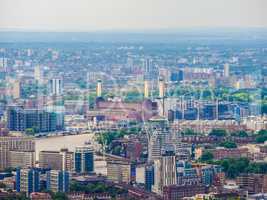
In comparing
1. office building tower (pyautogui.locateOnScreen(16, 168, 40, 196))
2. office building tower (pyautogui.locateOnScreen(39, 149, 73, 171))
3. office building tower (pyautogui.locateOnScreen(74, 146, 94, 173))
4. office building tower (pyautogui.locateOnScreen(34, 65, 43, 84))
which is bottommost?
office building tower (pyautogui.locateOnScreen(74, 146, 94, 173))

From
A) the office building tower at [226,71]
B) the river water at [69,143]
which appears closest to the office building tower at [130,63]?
the office building tower at [226,71]

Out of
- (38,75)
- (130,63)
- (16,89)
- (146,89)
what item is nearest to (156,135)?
(16,89)

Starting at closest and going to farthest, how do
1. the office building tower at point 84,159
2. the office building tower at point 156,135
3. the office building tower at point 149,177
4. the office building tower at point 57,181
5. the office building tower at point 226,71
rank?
1. the office building tower at point 57,181
2. the office building tower at point 149,177
3. the office building tower at point 84,159
4. the office building tower at point 156,135
5. the office building tower at point 226,71

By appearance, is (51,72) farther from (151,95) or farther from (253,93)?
(253,93)

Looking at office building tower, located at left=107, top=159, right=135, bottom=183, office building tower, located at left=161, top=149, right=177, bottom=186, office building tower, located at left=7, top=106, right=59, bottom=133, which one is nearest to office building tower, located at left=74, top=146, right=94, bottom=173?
office building tower, located at left=107, top=159, right=135, bottom=183

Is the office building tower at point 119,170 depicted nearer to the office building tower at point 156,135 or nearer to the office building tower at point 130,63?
the office building tower at point 156,135

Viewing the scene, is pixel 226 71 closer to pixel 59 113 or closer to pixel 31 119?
pixel 59 113

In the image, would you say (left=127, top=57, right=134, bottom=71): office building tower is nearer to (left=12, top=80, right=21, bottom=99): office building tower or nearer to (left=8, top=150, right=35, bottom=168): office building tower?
(left=12, top=80, right=21, bottom=99): office building tower
